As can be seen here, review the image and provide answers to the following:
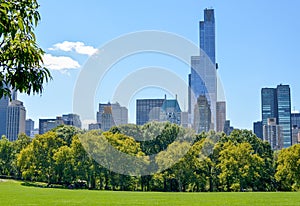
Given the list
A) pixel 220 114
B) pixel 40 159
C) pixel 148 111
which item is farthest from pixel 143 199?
pixel 220 114

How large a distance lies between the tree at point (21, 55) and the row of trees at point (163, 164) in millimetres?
45916

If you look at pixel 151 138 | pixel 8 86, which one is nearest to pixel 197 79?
pixel 151 138

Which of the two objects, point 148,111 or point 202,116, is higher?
point 148,111

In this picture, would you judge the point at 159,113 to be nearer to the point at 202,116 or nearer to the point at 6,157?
the point at 202,116

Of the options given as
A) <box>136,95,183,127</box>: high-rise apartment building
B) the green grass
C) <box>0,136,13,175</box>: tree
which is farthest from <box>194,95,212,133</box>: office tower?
the green grass

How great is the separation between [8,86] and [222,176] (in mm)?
47491

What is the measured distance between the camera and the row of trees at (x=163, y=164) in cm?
5088

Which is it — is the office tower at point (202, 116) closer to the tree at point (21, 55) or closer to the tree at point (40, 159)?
the tree at point (40, 159)

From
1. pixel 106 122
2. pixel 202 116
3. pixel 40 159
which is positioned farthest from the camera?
pixel 202 116

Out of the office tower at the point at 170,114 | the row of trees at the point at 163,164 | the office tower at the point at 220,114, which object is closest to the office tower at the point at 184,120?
the office tower at the point at 170,114

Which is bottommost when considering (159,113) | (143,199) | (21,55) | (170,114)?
(143,199)

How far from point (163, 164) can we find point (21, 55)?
4728cm

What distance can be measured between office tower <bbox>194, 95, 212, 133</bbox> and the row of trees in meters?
9.87

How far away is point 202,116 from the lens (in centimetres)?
7531
